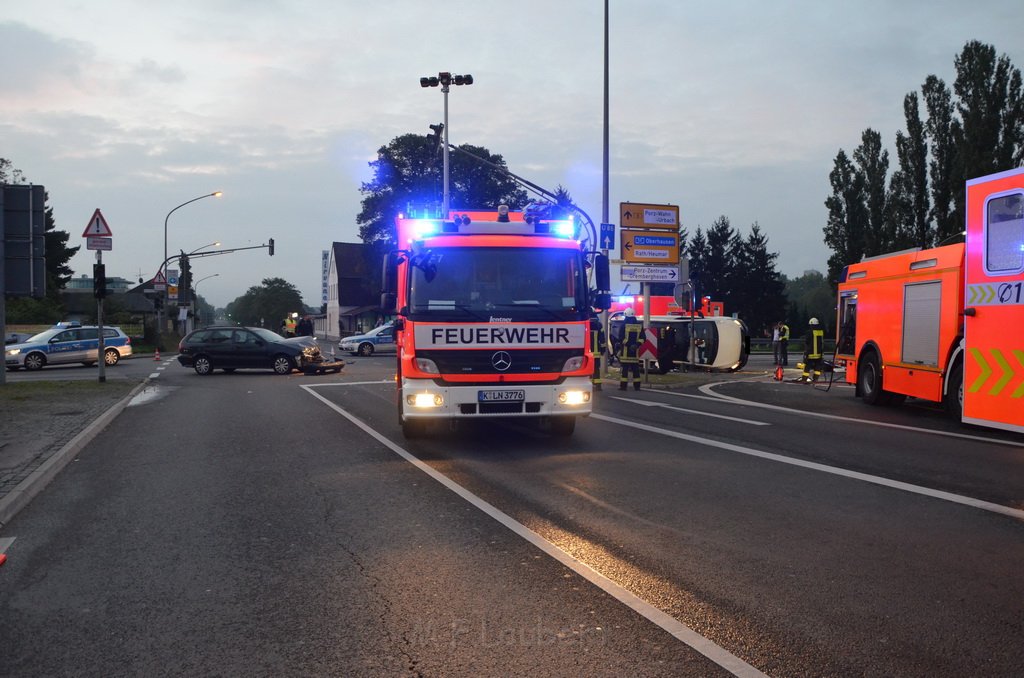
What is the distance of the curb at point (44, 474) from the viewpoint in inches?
270

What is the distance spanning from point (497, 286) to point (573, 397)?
1598 millimetres

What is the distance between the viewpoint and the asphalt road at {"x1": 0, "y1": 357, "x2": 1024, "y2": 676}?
3.84 metres

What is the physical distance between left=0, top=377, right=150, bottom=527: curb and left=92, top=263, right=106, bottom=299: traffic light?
811cm

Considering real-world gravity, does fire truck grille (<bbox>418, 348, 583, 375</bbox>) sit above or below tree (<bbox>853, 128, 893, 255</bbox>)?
below

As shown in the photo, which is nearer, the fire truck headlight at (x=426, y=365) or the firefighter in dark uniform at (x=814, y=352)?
the fire truck headlight at (x=426, y=365)

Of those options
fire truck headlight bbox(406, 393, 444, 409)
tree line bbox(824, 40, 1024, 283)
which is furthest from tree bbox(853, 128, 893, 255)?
fire truck headlight bbox(406, 393, 444, 409)

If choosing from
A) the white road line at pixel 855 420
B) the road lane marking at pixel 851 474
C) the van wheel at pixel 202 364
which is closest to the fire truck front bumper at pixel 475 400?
the road lane marking at pixel 851 474

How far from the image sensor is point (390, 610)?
173 inches

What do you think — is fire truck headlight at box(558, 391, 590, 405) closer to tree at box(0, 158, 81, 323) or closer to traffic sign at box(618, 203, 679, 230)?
traffic sign at box(618, 203, 679, 230)

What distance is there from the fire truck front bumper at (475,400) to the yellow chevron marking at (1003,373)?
210 inches

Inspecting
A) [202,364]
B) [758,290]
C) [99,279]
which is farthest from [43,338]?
[758,290]

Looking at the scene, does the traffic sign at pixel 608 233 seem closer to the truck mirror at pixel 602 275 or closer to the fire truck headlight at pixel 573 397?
the truck mirror at pixel 602 275

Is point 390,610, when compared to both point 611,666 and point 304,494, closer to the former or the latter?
point 611,666

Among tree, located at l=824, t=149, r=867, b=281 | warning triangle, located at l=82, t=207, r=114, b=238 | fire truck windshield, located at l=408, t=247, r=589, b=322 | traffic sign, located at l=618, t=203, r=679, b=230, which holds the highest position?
tree, located at l=824, t=149, r=867, b=281
